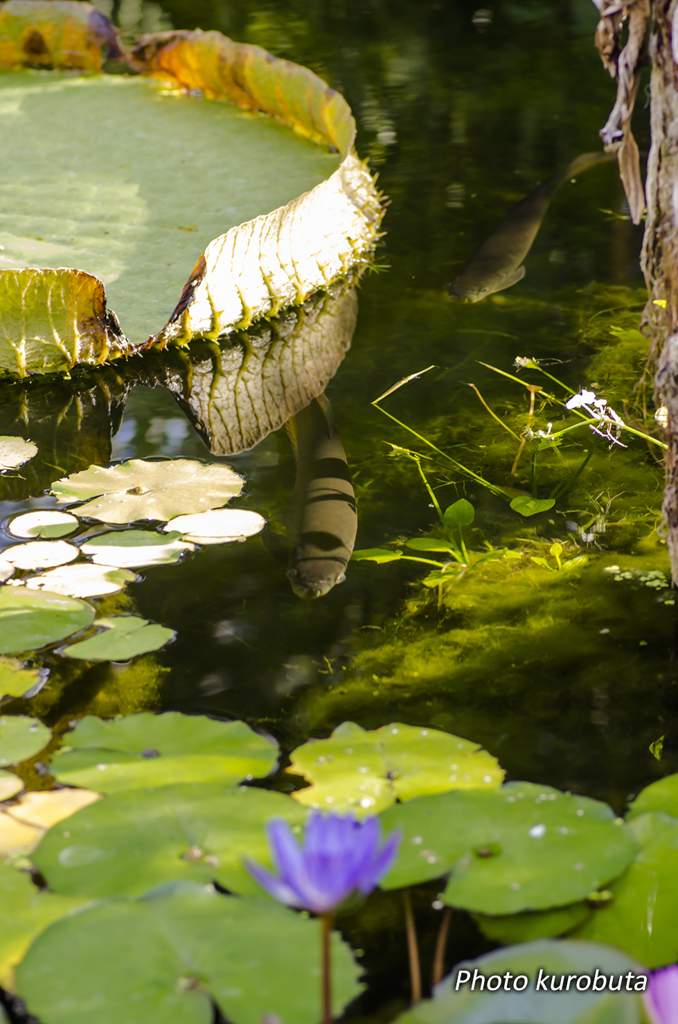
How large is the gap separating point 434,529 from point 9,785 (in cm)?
63

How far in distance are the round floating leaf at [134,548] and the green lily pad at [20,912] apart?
0.50 metres

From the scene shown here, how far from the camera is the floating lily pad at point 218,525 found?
3.98 ft

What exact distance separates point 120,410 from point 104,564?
1.73ft

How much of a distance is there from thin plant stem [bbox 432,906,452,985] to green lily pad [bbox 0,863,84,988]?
27 cm

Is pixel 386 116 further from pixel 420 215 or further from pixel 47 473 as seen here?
pixel 47 473

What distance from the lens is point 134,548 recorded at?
3.87ft

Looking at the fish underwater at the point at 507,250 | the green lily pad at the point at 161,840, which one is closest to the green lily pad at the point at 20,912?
the green lily pad at the point at 161,840

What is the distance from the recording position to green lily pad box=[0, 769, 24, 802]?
2.60 feet

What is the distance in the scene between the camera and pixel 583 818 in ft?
2.31

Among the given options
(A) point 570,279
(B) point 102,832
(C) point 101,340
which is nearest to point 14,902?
(B) point 102,832

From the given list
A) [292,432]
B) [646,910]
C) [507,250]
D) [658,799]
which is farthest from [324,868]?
[507,250]

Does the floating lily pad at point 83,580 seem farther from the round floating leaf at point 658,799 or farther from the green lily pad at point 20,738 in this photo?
the round floating leaf at point 658,799

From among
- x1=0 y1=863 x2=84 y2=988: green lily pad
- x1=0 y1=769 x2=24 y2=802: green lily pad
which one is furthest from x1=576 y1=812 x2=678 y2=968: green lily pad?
x1=0 y1=769 x2=24 y2=802: green lily pad

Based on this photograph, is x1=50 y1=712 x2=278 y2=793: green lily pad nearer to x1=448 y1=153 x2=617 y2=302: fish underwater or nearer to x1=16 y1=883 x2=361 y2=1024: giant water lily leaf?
A: x1=16 y1=883 x2=361 y2=1024: giant water lily leaf
